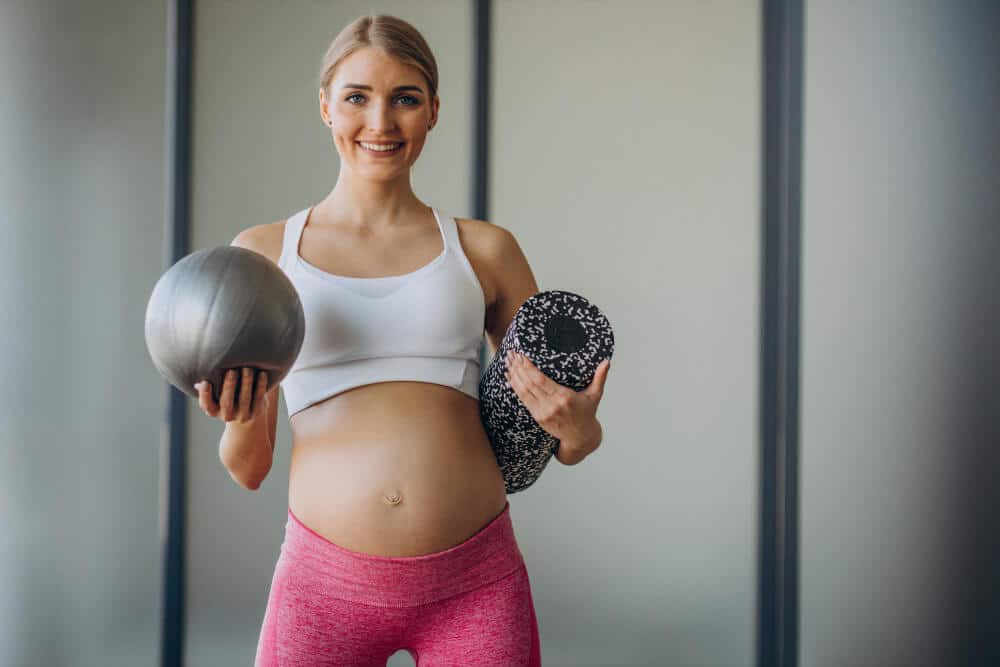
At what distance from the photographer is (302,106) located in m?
2.31

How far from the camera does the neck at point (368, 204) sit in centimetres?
112

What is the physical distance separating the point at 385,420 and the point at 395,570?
0.57ft

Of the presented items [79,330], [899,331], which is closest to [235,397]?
[79,330]

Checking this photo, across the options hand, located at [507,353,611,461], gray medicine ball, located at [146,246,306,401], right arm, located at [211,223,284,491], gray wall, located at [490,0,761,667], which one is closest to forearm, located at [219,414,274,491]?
right arm, located at [211,223,284,491]

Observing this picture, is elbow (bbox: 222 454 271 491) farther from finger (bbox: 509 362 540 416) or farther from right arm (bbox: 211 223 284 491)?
finger (bbox: 509 362 540 416)

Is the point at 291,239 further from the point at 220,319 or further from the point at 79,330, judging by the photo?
the point at 79,330

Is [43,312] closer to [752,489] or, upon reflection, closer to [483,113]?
[483,113]

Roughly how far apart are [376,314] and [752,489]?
1670 mm

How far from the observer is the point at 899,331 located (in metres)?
2.19

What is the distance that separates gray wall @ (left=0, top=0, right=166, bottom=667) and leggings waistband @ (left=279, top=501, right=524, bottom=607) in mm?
1459

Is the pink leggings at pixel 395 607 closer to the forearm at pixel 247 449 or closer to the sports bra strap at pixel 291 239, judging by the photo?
the forearm at pixel 247 449

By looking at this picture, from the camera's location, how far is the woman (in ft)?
3.18

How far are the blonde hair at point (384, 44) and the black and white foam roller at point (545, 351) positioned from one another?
0.34 metres

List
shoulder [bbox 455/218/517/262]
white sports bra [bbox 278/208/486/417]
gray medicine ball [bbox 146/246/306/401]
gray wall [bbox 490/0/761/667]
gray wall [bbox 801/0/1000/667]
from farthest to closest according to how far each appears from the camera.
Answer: gray wall [bbox 490/0/761/667] → gray wall [bbox 801/0/1000/667] → shoulder [bbox 455/218/517/262] → white sports bra [bbox 278/208/486/417] → gray medicine ball [bbox 146/246/306/401]
